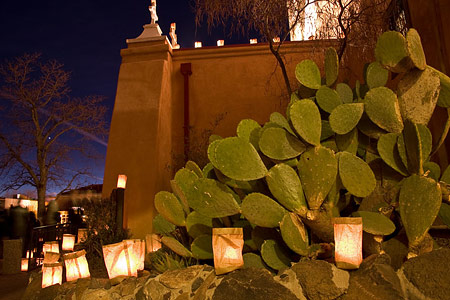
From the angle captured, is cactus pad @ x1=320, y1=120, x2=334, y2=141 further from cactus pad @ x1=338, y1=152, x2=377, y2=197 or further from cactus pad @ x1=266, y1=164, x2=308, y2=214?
cactus pad @ x1=266, y1=164, x2=308, y2=214

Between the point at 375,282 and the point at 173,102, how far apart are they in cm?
666

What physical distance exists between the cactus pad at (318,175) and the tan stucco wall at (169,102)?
15.8 feet

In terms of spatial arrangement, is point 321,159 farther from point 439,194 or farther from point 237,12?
point 237,12

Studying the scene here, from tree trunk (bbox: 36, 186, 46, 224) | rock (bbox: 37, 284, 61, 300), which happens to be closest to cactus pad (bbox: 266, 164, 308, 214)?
rock (bbox: 37, 284, 61, 300)

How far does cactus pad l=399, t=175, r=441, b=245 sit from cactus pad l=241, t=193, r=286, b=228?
0.73 meters

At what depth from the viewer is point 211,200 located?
229cm

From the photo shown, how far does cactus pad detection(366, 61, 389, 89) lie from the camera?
2607 mm

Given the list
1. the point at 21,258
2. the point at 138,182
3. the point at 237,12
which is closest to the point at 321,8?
the point at 237,12

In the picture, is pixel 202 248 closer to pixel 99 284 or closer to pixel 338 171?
pixel 99 284

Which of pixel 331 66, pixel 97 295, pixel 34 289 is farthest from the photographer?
pixel 34 289

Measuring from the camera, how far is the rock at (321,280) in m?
1.79

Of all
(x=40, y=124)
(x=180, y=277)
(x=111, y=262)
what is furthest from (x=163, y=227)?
(x=40, y=124)

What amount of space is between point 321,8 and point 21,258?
6681 mm

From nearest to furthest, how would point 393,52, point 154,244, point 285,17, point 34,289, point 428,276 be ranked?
point 428,276 → point 393,52 → point 34,289 → point 154,244 → point 285,17
